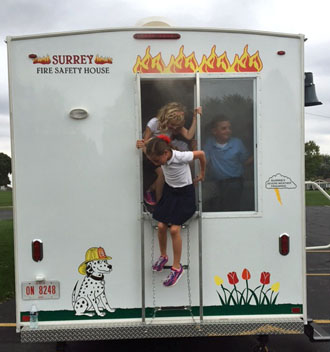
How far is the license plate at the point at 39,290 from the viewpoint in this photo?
11.2 feet

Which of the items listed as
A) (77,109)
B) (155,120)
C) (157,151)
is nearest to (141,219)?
(157,151)

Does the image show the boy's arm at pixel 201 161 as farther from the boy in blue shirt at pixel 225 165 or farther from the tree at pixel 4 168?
the tree at pixel 4 168

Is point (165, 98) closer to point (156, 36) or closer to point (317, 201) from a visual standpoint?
point (156, 36)

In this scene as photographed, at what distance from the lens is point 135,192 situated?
11.3 ft

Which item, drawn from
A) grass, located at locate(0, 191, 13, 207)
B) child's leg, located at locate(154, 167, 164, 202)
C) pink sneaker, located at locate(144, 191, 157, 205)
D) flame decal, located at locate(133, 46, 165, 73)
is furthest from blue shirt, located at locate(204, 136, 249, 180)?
grass, located at locate(0, 191, 13, 207)

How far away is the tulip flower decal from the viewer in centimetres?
348

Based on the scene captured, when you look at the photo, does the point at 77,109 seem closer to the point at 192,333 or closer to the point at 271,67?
the point at 271,67

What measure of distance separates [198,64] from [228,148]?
0.79m

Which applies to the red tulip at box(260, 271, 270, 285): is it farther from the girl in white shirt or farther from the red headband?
the red headband

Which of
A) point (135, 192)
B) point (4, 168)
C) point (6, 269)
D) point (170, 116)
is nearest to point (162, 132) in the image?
point (170, 116)

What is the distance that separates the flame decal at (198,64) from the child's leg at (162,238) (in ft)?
4.39

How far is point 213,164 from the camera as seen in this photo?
3547 mm

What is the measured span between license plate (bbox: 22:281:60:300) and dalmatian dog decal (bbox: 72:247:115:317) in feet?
0.61

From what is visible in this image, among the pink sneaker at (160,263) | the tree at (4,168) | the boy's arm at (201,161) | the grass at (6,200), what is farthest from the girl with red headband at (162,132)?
the tree at (4,168)
